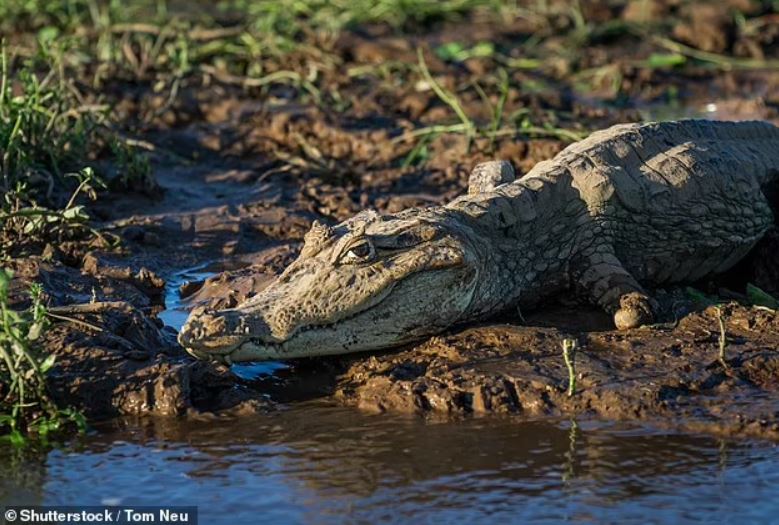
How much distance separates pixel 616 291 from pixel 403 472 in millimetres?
1749

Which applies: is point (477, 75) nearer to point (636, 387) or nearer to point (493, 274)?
point (493, 274)

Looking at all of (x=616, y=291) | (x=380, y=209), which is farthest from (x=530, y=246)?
(x=380, y=209)

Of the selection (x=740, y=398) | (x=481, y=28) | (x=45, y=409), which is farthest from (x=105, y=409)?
(x=481, y=28)

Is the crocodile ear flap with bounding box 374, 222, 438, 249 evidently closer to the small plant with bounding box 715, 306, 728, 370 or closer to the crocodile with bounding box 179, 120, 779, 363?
the crocodile with bounding box 179, 120, 779, 363

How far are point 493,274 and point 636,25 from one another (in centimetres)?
703

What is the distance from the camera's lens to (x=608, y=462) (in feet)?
16.6

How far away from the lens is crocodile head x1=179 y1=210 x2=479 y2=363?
5738 mm

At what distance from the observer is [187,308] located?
22.7 feet

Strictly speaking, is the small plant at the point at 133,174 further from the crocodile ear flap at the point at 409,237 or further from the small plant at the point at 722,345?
the small plant at the point at 722,345

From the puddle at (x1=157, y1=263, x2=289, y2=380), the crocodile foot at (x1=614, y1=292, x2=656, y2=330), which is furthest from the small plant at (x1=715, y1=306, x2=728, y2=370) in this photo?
the puddle at (x1=157, y1=263, x2=289, y2=380)

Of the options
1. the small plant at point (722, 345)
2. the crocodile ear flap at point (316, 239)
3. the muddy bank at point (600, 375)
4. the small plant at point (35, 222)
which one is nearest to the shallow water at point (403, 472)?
the muddy bank at point (600, 375)

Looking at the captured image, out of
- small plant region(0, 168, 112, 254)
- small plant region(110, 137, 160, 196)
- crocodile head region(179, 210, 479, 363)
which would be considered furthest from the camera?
small plant region(110, 137, 160, 196)

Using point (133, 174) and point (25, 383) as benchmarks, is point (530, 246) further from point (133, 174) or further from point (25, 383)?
point (133, 174)

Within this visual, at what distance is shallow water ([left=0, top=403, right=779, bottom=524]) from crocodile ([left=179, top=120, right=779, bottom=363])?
0.46 m
